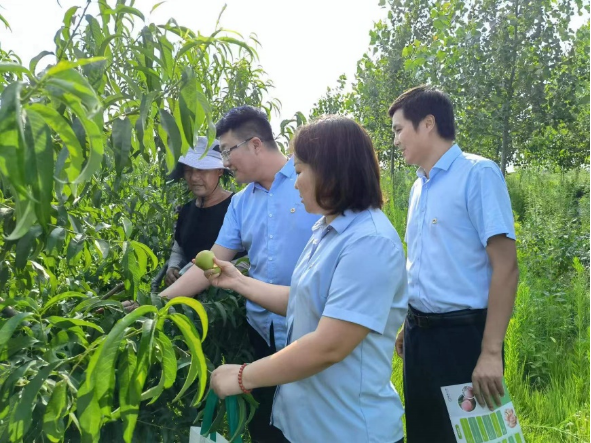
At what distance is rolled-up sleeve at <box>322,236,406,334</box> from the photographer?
1305 millimetres

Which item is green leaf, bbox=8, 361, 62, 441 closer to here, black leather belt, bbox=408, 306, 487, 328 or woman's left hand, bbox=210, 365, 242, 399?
woman's left hand, bbox=210, 365, 242, 399

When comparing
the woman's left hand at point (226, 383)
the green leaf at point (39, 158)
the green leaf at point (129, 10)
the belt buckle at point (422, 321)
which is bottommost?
the belt buckle at point (422, 321)

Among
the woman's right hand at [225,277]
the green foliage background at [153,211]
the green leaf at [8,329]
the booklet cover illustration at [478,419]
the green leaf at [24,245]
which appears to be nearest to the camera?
the green foliage background at [153,211]

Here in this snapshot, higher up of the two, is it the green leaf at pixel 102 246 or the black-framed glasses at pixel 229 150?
the black-framed glasses at pixel 229 150

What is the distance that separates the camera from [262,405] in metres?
2.31

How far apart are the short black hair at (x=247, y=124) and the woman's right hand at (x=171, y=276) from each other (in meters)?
0.58

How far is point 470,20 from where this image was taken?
5863 mm

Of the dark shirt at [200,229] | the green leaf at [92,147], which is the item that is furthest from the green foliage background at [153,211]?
the dark shirt at [200,229]

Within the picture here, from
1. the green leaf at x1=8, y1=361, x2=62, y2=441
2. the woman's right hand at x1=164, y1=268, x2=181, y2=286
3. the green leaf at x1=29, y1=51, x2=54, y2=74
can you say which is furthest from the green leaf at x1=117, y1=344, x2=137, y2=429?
the woman's right hand at x1=164, y1=268, x2=181, y2=286

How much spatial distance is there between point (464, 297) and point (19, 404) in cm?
147

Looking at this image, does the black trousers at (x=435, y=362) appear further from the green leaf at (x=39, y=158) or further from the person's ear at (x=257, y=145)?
the green leaf at (x=39, y=158)

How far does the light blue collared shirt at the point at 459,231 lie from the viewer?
200 centimetres

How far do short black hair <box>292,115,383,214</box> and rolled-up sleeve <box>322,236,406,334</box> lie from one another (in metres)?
0.12

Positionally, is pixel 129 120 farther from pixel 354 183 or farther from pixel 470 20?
pixel 470 20
